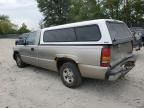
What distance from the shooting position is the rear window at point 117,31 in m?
4.57

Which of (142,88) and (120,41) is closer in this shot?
(120,41)

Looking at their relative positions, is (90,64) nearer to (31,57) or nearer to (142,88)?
(142,88)

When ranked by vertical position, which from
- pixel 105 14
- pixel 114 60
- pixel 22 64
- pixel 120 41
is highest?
pixel 105 14

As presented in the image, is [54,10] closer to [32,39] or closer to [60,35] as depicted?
[32,39]

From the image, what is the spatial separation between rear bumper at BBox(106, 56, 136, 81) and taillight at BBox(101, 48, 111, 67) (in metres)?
0.18

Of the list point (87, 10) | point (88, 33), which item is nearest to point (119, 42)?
point (88, 33)

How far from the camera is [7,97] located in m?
4.88

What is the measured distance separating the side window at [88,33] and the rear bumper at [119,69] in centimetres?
82

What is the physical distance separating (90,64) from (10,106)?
214cm

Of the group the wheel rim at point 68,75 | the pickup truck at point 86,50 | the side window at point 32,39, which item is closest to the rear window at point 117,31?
the pickup truck at point 86,50

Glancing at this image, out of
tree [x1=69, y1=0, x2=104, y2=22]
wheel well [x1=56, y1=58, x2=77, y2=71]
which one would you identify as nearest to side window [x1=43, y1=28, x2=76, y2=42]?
wheel well [x1=56, y1=58, x2=77, y2=71]

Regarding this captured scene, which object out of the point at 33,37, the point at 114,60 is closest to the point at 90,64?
the point at 114,60

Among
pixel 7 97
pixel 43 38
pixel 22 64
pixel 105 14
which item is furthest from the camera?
pixel 105 14

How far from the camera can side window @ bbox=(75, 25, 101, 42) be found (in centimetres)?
450
